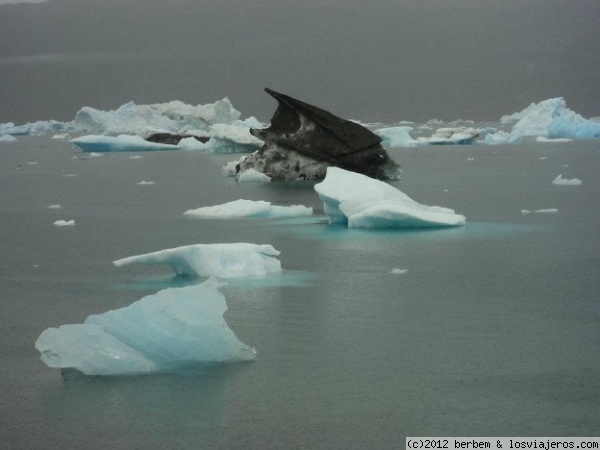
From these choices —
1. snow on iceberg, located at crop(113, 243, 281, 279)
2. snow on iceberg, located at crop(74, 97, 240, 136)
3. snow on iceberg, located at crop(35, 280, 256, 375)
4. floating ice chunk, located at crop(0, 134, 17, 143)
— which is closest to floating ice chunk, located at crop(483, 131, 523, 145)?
snow on iceberg, located at crop(74, 97, 240, 136)

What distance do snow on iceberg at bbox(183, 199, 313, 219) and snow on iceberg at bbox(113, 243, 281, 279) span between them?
294 centimetres

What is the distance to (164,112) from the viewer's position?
31219 millimetres

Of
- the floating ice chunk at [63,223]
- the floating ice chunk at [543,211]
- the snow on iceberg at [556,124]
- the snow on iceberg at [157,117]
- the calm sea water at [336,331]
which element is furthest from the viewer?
the snow on iceberg at [157,117]

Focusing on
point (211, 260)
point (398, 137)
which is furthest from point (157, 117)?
point (211, 260)

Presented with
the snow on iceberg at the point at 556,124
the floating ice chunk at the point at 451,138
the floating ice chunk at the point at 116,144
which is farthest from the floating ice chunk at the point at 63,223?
the snow on iceberg at the point at 556,124

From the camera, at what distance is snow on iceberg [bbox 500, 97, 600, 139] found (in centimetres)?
2461

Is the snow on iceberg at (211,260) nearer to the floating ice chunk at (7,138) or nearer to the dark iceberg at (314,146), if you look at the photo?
the dark iceberg at (314,146)

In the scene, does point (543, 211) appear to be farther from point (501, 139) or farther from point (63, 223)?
point (501, 139)

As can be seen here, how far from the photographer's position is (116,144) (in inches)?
879

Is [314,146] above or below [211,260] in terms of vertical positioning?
above

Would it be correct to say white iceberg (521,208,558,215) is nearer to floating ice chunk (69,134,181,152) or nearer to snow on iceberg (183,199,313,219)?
snow on iceberg (183,199,313,219)

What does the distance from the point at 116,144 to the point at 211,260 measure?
16.9 metres

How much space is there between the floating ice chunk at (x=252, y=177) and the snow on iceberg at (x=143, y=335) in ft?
29.6

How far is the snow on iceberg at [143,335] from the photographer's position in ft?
12.9
